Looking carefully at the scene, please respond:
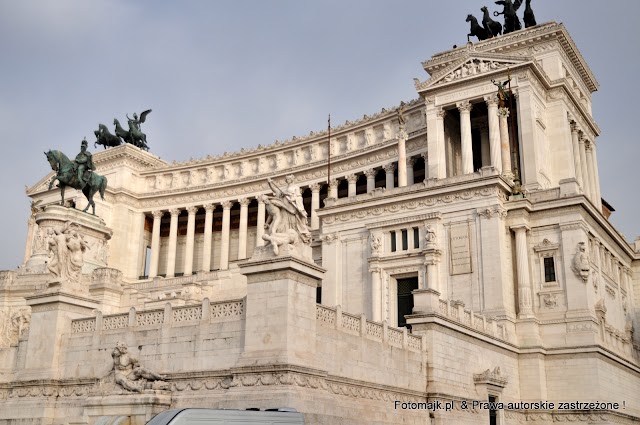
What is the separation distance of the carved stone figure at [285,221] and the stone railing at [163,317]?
2.74 metres

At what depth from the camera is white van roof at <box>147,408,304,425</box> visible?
60.1 feet

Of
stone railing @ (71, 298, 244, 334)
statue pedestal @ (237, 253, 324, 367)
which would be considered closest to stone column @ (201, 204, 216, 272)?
stone railing @ (71, 298, 244, 334)

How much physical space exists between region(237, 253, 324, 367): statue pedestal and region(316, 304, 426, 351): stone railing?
4.05 ft

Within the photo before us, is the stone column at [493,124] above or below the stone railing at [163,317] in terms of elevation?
above

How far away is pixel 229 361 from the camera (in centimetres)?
2584

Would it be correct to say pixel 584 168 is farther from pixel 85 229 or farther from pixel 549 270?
pixel 85 229

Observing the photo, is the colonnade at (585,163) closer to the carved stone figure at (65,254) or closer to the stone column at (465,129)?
the stone column at (465,129)

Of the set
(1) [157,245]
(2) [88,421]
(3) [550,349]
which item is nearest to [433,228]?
(3) [550,349]

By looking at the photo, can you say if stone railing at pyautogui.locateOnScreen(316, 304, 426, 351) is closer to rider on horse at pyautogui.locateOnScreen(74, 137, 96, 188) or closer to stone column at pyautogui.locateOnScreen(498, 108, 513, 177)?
stone column at pyautogui.locateOnScreen(498, 108, 513, 177)

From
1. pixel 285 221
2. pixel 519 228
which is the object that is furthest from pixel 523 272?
pixel 285 221

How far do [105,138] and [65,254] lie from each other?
56149 millimetres

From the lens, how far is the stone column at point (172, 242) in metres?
81.4

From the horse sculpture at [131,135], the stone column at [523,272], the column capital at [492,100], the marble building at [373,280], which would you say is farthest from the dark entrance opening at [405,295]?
the horse sculpture at [131,135]

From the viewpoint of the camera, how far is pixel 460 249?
46.4m
